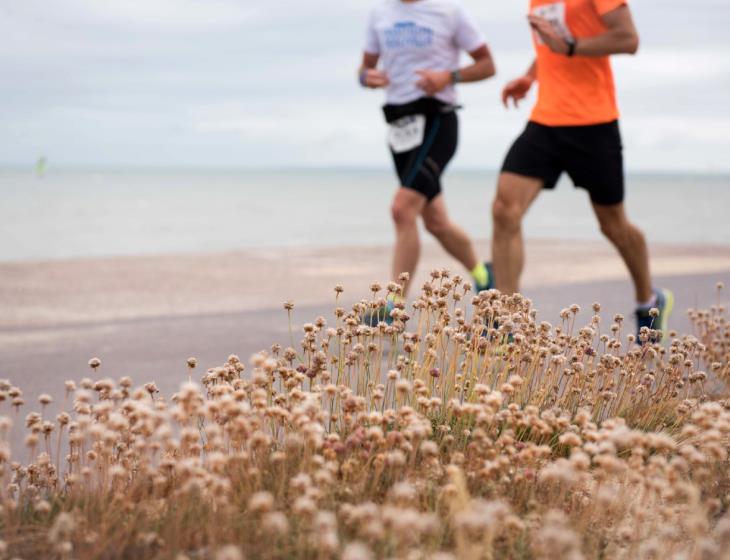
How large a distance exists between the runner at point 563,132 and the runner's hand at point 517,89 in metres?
0.47

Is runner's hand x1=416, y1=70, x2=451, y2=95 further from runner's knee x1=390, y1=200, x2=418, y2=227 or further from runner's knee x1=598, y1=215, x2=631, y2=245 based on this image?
runner's knee x1=598, y1=215, x2=631, y2=245

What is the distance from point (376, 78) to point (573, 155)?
1826 mm

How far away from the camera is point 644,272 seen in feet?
22.1

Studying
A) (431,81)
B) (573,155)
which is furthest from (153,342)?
(573,155)

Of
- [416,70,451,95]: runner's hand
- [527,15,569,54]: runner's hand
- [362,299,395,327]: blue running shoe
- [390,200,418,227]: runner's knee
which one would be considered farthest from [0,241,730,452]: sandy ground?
[527,15,569,54]: runner's hand

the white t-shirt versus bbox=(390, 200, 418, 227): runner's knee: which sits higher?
the white t-shirt

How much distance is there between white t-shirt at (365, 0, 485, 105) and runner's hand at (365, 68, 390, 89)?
2.7 inches

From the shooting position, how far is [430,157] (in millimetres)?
7270

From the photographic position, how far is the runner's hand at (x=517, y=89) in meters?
6.79

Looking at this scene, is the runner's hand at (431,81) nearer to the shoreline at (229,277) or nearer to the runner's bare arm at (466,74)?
the runner's bare arm at (466,74)

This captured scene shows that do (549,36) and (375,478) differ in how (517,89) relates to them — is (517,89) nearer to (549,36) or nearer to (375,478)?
(549,36)

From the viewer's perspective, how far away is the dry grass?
2318mm

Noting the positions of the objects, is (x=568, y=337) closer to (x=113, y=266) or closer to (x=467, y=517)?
(x=467, y=517)

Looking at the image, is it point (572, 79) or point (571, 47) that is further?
point (572, 79)
